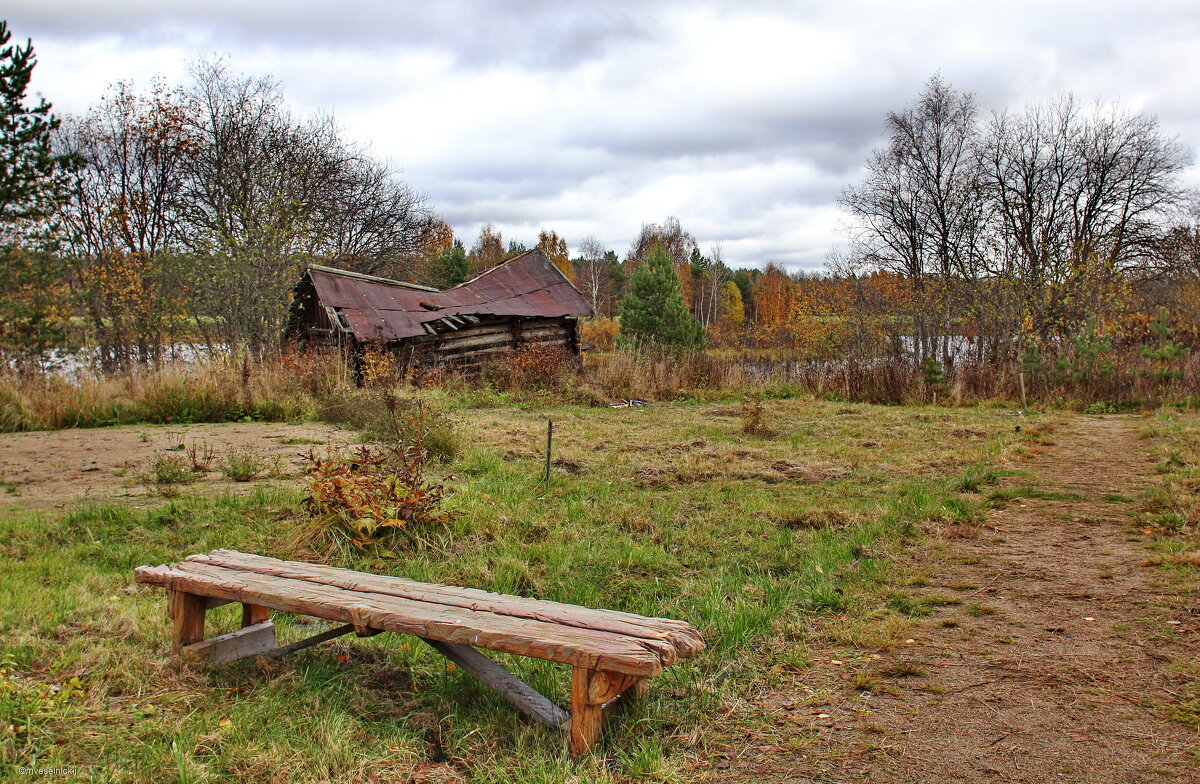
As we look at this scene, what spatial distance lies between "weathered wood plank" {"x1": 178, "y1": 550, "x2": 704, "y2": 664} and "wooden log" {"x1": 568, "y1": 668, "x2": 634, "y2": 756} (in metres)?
0.19

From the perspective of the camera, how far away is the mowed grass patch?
2.49m

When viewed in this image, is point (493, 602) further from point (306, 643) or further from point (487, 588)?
point (487, 588)

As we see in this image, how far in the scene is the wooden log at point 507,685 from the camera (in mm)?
2729

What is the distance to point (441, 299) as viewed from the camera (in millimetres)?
18734

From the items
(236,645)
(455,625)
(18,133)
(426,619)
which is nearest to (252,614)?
(236,645)

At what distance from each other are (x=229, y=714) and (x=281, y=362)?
10.7 m

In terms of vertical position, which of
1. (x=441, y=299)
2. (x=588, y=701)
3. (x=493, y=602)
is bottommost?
(x=588, y=701)

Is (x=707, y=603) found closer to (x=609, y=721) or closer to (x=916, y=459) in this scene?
(x=609, y=721)

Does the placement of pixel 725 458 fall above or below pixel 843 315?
below

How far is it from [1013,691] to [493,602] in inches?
82.7

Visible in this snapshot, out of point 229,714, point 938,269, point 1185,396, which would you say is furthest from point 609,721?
point 938,269

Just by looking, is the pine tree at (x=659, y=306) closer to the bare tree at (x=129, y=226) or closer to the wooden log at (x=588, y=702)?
the bare tree at (x=129, y=226)

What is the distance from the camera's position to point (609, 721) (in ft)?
9.14

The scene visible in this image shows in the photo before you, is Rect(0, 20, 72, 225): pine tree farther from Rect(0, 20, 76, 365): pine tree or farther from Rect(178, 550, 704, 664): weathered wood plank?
Rect(178, 550, 704, 664): weathered wood plank
